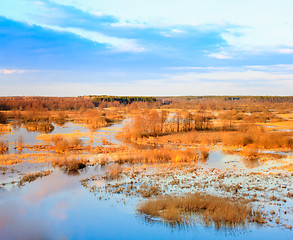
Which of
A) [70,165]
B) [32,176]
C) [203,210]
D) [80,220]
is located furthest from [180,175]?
[32,176]

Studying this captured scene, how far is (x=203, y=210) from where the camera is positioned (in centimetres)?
1127

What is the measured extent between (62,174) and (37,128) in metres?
25.3

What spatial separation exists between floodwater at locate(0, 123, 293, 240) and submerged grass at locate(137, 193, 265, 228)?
1.29 feet

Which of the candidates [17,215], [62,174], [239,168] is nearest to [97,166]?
[62,174]

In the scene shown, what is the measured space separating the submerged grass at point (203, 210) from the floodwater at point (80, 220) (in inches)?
15.5

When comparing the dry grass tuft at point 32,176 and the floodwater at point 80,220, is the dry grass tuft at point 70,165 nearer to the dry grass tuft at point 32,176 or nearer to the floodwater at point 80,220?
the dry grass tuft at point 32,176

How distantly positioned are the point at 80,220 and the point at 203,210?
473 cm

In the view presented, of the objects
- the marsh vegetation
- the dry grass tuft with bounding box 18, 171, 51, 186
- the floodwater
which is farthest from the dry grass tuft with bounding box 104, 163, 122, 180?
the dry grass tuft with bounding box 18, 171, 51, 186

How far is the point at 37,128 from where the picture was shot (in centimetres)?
3988

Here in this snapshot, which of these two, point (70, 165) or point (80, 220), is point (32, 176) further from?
point (80, 220)

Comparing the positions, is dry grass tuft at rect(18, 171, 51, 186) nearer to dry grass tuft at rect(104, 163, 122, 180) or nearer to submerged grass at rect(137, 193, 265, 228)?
dry grass tuft at rect(104, 163, 122, 180)

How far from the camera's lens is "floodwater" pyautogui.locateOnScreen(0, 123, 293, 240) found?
965cm

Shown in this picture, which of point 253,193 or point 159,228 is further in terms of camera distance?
point 253,193

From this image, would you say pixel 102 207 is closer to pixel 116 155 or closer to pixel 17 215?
pixel 17 215
